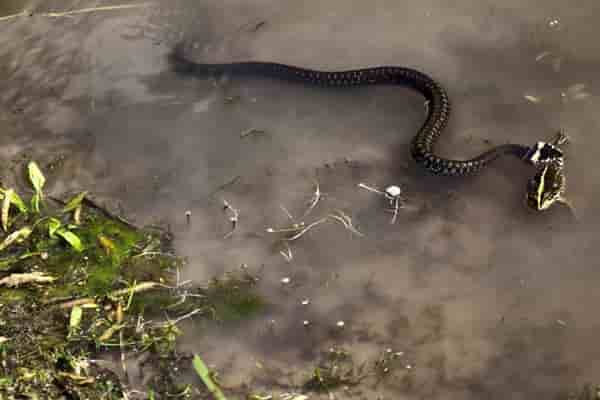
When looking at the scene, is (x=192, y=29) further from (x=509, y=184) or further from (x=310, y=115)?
(x=509, y=184)

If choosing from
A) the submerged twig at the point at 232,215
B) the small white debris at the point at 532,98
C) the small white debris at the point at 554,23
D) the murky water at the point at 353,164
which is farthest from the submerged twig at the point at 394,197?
the small white debris at the point at 554,23

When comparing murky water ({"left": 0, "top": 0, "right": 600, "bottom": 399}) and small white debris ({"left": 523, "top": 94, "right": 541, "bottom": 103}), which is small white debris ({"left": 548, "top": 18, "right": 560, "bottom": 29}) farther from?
small white debris ({"left": 523, "top": 94, "right": 541, "bottom": 103})

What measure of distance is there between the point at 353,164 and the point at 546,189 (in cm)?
236

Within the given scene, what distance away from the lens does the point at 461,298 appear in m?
6.81

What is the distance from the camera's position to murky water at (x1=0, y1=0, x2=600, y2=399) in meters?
6.53

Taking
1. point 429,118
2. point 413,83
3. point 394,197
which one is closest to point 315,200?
point 394,197

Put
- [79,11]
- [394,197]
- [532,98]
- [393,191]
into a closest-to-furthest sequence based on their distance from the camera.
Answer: [393,191]
[394,197]
[532,98]
[79,11]

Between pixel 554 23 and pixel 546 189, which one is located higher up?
pixel 554 23

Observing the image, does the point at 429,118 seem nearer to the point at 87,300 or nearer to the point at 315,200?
the point at 315,200

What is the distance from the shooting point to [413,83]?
9078 mm

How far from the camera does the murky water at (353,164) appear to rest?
257 inches

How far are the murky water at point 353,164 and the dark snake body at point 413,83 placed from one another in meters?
0.17

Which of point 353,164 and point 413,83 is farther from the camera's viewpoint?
point 413,83

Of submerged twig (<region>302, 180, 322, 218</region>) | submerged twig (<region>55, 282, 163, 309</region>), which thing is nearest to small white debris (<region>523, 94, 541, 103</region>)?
submerged twig (<region>302, 180, 322, 218</region>)
